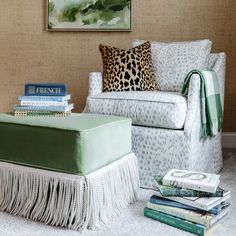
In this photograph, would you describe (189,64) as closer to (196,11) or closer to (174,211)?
(196,11)

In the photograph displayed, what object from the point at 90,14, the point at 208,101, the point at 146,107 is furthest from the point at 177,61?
the point at 90,14

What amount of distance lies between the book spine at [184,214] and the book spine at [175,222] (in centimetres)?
2

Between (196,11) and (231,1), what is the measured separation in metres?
0.29

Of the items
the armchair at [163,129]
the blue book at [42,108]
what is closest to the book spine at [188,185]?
the armchair at [163,129]

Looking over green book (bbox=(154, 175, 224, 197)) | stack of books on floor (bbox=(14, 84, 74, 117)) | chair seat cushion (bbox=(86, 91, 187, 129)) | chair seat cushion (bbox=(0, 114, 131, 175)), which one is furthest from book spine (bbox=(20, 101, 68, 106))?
green book (bbox=(154, 175, 224, 197))

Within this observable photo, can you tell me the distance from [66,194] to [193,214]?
→ 1.82ft

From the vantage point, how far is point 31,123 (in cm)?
190

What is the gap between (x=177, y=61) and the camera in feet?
9.42

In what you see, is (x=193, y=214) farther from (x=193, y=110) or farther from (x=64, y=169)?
(x=193, y=110)

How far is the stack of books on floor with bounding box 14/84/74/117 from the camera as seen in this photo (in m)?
2.11

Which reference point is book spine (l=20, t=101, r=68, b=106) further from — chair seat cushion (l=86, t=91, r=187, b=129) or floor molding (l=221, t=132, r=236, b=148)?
floor molding (l=221, t=132, r=236, b=148)

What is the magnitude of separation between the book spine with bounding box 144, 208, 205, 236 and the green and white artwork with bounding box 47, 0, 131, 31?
1.96 meters

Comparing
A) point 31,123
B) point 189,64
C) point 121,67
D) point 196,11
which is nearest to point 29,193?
point 31,123

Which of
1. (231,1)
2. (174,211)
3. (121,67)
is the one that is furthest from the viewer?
(231,1)
